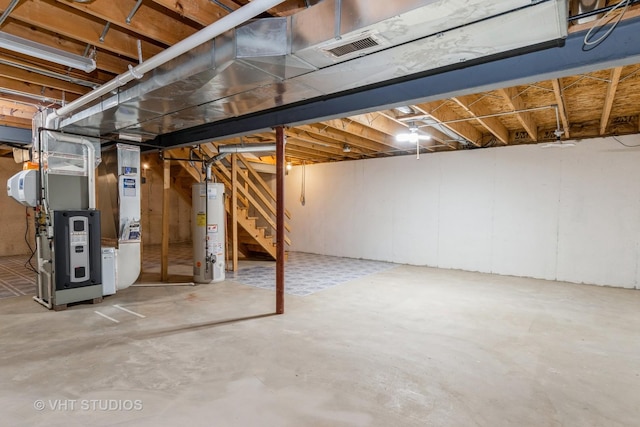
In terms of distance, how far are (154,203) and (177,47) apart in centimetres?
861

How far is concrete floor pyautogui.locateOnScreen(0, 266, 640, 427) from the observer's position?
1.98 metres

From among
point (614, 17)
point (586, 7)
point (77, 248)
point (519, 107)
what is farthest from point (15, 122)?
point (519, 107)

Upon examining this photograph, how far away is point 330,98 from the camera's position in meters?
3.30

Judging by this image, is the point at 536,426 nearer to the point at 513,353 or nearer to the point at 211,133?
the point at 513,353

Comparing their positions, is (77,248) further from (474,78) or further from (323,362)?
(474,78)

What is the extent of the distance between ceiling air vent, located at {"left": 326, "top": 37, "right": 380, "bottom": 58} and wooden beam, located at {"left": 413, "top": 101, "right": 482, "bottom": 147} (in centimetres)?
215

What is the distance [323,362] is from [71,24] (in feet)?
10.3

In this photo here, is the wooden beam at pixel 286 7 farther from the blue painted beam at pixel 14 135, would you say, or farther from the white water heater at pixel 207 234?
the blue painted beam at pixel 14 135

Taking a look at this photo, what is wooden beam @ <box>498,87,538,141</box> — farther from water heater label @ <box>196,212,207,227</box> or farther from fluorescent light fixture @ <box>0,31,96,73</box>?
water heater label @ <box>196,212,207,227</box>

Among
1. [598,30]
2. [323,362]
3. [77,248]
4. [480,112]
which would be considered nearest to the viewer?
[598,30]

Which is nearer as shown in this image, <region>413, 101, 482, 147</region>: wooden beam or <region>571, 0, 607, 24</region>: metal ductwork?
<region>571, 0, 607, 24</region>: metal ductwork

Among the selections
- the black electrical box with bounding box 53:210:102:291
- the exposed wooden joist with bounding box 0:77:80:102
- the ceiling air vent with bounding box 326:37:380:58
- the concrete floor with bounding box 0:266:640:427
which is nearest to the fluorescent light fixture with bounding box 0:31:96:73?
the exposed wooden joist with bounding box 0:77:80:102

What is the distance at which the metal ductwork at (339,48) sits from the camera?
1.73m

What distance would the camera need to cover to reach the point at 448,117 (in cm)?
470
